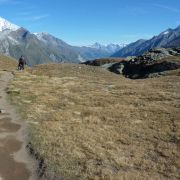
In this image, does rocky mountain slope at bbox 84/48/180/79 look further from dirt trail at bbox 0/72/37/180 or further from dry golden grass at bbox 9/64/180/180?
dirt trail at bbox 0/72/37/180

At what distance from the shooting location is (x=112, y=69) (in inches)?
3735

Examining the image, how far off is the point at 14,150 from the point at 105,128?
7992 millimetres

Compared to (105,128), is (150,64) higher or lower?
higher

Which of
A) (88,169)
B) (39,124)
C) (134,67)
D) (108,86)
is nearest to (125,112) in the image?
(39,124)

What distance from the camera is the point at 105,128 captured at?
29.4 m

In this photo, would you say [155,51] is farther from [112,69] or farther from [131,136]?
[131,136]

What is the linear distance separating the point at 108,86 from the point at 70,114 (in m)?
17.1

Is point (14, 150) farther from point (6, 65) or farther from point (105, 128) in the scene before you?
point (6, 65)

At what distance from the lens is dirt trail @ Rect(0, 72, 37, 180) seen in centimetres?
2109

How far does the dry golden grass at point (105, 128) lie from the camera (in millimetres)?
21781

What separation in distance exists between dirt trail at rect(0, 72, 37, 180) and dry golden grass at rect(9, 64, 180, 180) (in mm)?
911

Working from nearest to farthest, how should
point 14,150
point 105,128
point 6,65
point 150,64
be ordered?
point 14,150 < point 105,128 < point 150,64 < point 6,65

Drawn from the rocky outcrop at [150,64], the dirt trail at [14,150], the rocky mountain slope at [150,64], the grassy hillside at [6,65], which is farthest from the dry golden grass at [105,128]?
the grassy hillside at [6,65]

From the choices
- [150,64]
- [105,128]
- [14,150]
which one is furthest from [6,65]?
[14,150]
